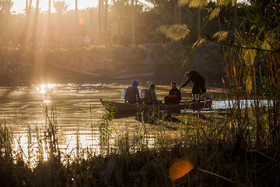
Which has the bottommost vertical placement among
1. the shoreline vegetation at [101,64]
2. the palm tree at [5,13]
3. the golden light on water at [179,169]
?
the golden light on water at [179,169]

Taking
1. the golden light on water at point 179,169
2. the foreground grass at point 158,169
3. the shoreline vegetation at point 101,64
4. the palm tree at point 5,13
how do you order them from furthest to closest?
the palm tree at point 5,13 → the shoreline vegetation at point 101,64 → the golden light on water at point 179,169 → the foreground grass at point 158,169

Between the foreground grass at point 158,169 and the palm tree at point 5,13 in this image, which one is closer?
the foreground grass at point 158,169

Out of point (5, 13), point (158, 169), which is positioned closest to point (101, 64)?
point (5, 13)

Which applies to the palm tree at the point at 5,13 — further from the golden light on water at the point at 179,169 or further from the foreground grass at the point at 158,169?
the golden light on water at the point at 179,169

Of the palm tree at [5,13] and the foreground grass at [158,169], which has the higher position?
the palm tree at [5,13]

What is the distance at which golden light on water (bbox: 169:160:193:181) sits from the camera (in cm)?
462

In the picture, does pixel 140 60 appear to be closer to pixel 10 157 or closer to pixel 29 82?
pixel 29 82

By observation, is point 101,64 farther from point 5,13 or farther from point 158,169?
point 158,169

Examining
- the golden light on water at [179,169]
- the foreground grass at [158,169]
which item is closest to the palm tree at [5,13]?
the foreground grass at [158,169]

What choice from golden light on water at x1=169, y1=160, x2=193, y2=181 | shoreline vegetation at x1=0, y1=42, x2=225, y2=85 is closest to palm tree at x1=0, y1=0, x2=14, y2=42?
shoreline vegetation at x1=0, y1=42, x2=225, y2=85

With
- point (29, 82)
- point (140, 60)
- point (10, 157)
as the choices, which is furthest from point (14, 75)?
point (10, 157)

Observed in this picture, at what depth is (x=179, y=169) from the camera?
4.83 meters

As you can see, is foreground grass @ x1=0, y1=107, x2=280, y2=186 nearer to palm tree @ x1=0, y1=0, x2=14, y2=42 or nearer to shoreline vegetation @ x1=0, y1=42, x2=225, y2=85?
shoreline vegetation @ x1=0, y1=42, x2=225, y2=85

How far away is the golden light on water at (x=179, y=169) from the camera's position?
4.62m
